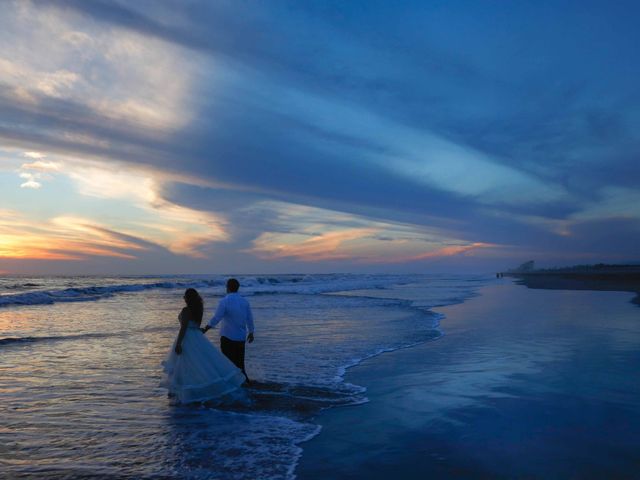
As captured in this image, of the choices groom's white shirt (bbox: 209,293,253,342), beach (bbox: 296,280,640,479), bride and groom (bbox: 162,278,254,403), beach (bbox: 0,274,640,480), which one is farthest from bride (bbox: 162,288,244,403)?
beach (bbox: 296,280,640,479)

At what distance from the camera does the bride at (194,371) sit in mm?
7914

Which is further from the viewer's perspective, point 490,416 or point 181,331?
point 181,331

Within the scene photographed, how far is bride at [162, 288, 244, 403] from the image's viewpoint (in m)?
7.91

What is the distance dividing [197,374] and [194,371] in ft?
0.22

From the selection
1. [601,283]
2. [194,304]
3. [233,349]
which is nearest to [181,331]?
[194,304]

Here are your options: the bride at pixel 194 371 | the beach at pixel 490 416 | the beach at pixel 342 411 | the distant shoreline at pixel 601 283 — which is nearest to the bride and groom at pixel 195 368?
the bride at pixel 194 371

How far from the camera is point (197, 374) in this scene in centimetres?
795

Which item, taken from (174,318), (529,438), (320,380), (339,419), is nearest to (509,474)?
(529,438)

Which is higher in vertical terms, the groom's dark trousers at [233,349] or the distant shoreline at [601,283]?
the distant shoreline at [601,283]

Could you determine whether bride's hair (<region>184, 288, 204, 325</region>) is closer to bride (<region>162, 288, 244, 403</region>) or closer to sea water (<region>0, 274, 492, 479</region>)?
bride (<region>162, 288, 244, 403</region>)

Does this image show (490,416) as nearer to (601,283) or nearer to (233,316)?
(233,316)

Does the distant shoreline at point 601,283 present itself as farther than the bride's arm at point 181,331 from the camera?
Yes

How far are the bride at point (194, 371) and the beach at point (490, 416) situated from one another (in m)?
1.70

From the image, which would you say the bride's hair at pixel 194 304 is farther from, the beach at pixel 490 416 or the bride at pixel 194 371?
the beach at pixel 490 416
